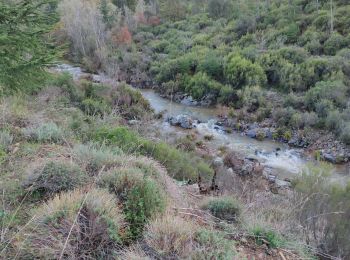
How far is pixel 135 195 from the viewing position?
3594mm

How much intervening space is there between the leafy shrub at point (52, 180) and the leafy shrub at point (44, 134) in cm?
175

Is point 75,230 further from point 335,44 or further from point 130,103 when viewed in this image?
point 335,44

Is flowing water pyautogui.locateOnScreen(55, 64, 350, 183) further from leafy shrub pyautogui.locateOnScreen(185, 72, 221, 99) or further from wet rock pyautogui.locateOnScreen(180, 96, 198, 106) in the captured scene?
leafy shrub pyautogui.locateOnScreen(185, 72, 221, 99)

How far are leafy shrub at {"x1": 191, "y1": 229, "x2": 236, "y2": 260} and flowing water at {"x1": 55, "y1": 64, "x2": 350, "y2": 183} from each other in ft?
32.6

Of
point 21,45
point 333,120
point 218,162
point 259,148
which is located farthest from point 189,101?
point 21,45

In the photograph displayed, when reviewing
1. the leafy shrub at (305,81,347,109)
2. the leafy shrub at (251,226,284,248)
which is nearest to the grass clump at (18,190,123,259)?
the leafy shrub at (251,226,284,248)

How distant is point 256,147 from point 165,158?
8471mm

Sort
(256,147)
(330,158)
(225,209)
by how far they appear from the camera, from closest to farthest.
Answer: (225,209) < (330,158) < (256,147)

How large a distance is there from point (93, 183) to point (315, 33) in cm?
2264

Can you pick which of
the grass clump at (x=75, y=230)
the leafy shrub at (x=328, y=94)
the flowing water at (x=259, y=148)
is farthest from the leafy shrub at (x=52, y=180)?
the leafy shrub at (x=328, y=94)

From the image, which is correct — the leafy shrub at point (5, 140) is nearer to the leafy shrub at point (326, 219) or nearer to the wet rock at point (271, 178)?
the leafy shrub at point (326, 219)

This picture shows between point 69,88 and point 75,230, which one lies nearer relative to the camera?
point 75,230

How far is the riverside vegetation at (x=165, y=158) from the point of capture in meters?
3.00

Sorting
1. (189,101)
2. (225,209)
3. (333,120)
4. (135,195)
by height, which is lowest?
(189,101)
